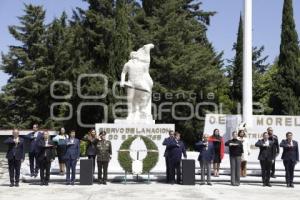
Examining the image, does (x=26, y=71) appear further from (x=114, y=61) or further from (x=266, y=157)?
(x=266, y=157)

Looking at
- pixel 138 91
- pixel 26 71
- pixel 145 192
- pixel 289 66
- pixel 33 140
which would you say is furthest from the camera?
pixel 26 71

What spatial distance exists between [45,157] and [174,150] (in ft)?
12.7

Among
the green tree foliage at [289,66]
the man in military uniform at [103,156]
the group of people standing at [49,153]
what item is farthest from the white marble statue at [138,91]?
the green tree foliage at [289,66]

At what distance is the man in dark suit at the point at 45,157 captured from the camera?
15.5 m

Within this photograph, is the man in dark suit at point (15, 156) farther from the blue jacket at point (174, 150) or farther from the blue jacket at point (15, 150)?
the blue jacket at point (174, 150)

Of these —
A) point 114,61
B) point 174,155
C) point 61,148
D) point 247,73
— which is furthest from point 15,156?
point 114,61

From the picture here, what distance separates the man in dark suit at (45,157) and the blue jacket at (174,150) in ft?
11.6

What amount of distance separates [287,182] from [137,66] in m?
6.77

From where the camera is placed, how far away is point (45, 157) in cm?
1546

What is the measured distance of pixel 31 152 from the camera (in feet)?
55.5

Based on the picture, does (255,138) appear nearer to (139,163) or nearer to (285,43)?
(139,163)

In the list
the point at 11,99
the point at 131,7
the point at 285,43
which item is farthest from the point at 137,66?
the point at 11,99

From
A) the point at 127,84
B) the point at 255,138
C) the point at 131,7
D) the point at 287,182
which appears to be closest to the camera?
the point at 287,182

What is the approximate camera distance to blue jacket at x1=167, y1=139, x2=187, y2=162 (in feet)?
52.6
